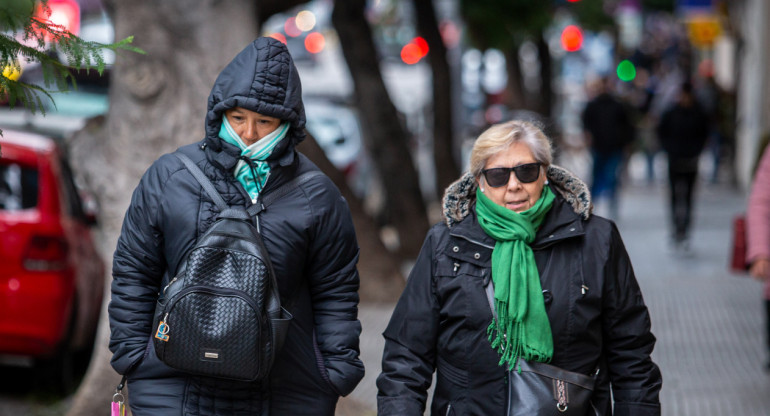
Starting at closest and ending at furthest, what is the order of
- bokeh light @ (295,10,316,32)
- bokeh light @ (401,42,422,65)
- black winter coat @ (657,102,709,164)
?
black winter coat @ (657,102,709,164)
bokeh light @ (401,42,422,65)
bokeh light @ (295,10,316,32)

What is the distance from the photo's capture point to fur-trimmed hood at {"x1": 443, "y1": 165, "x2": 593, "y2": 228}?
3486 mm

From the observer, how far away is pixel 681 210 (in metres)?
12.6

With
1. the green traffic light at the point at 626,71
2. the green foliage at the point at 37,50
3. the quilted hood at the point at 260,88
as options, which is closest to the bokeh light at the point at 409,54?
the green traffic light at the point at 626,71

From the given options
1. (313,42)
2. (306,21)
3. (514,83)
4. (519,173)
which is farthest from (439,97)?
(306,21)

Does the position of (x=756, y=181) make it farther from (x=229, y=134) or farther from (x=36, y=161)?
(x=36, y=161)

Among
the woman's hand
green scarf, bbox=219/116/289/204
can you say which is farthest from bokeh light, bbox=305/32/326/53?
green scarf, bbox=219/116/289/204

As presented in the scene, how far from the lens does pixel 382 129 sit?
37.1 feet

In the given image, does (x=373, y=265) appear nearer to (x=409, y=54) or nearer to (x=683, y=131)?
(x=683, y=131)

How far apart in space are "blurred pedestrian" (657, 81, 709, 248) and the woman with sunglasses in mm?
9477

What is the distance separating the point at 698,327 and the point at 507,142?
584 cm

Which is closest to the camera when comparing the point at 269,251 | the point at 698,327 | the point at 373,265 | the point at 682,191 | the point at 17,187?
the point at 269,251

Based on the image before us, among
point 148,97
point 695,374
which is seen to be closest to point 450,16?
point 695,374

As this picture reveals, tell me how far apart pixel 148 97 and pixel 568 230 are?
10.7 feet

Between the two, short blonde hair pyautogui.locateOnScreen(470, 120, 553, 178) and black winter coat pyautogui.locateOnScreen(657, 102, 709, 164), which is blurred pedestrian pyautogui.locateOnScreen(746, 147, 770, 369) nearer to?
short blonde hair pyautogui.locateOnScreen(470, 120, 553, 178)
